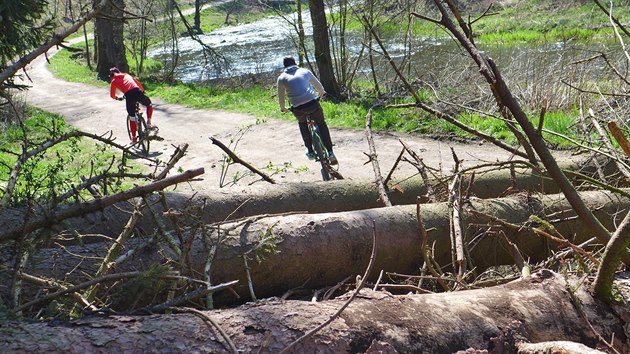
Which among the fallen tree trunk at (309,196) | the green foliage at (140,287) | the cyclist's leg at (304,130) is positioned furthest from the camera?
the cyclist's leg at (304,130)

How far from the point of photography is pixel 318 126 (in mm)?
9008

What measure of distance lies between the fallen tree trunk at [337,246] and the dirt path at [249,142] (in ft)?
5.50

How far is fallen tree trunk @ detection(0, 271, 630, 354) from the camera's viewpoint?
83.3 inches

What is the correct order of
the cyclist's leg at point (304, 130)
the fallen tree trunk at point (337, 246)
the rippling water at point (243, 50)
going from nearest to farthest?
the fallen tree trunk at point (337, 246), the cyclist's leg at point (304, 130), the rippling water at point (243, 50)

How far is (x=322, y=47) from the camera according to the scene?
1597 centimetres

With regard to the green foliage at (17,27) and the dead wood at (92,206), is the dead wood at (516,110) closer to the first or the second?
the dead wood at (92,206)

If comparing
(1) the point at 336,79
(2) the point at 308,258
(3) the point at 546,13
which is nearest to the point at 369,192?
(2) the point at 308,258

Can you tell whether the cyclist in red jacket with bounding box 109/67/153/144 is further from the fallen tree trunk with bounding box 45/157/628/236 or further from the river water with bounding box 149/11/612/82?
the fallen tree trunk with bounding box 45/157/628/236

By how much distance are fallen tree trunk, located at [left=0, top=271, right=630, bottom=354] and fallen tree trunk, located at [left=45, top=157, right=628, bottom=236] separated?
1.75 meters

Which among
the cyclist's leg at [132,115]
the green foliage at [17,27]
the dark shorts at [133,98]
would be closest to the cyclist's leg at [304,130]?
the dark shorts at [133,98]

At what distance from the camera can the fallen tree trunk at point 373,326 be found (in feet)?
6.94

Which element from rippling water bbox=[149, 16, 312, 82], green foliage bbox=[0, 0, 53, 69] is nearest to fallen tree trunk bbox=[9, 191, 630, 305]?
green foliage bbox=[0, 0, 53, 69]

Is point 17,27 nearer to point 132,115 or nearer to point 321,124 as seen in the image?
point 321,124

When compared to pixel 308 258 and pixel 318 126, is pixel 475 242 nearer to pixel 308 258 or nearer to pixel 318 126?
pixel 308 258
